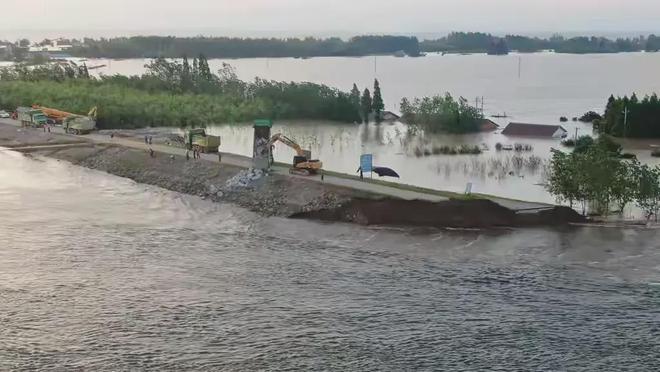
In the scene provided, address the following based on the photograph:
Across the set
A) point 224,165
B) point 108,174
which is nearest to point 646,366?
point 224,165

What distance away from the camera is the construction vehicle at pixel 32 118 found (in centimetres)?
4250

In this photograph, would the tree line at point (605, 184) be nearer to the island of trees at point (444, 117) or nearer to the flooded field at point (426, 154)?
the flooded field at point (426, 154)

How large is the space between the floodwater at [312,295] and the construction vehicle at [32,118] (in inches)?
757

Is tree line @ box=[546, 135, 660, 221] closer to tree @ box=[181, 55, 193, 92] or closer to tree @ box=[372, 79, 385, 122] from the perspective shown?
tree @ box=[372, 79, 385, 122]

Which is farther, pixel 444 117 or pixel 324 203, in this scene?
pixel 444 117

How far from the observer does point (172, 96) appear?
5819 cm

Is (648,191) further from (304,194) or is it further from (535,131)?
(535,131)

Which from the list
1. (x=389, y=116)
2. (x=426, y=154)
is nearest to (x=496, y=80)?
(x=389, y=116)

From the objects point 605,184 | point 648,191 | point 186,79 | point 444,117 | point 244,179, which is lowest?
point 244,179

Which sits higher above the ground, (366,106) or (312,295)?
(366,106)

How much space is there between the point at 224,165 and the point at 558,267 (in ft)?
45.8

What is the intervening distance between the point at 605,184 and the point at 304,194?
27.2 ft

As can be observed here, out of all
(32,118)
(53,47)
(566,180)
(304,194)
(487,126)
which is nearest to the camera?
(566,180)

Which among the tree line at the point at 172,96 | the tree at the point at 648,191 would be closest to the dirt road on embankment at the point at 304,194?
the tree at the point at 648,191
